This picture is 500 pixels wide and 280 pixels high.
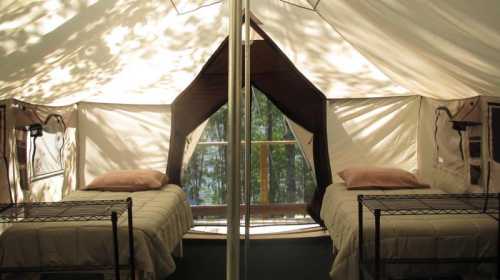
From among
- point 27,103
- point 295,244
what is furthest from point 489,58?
point 27,103

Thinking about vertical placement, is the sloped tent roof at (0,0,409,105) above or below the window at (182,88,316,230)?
above

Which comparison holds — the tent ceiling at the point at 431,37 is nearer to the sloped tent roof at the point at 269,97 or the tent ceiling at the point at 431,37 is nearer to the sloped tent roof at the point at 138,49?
the sloped tent roof at the point at 138,49

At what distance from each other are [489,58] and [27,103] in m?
3.18

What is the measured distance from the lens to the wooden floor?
3633 millimetres

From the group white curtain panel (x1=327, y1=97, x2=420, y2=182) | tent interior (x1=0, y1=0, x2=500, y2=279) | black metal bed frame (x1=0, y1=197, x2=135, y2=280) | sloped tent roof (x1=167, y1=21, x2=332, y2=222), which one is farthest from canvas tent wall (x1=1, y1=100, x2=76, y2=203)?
white curtain panel (x1=327, y1=97, x2=420, y2=182)

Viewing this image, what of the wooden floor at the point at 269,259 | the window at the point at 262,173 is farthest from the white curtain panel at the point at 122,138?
the wooden floor at the point at 269,259

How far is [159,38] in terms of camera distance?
134 inches

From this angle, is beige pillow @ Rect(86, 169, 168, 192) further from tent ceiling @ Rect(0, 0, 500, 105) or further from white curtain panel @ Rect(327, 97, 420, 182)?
white curtain panel @ Rect(327, 97, 420, 182)

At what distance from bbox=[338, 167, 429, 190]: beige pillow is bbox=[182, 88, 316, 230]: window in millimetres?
Answer: 946

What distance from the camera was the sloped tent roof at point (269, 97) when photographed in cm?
439

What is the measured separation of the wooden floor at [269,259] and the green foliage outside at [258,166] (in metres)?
0.66

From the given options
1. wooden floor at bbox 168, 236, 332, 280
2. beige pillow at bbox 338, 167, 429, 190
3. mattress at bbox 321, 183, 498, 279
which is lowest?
wooden floor at bbox 168, 236, 332, 280

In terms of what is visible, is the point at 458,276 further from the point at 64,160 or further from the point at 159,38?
the point at 64,160

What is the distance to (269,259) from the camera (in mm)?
3977
